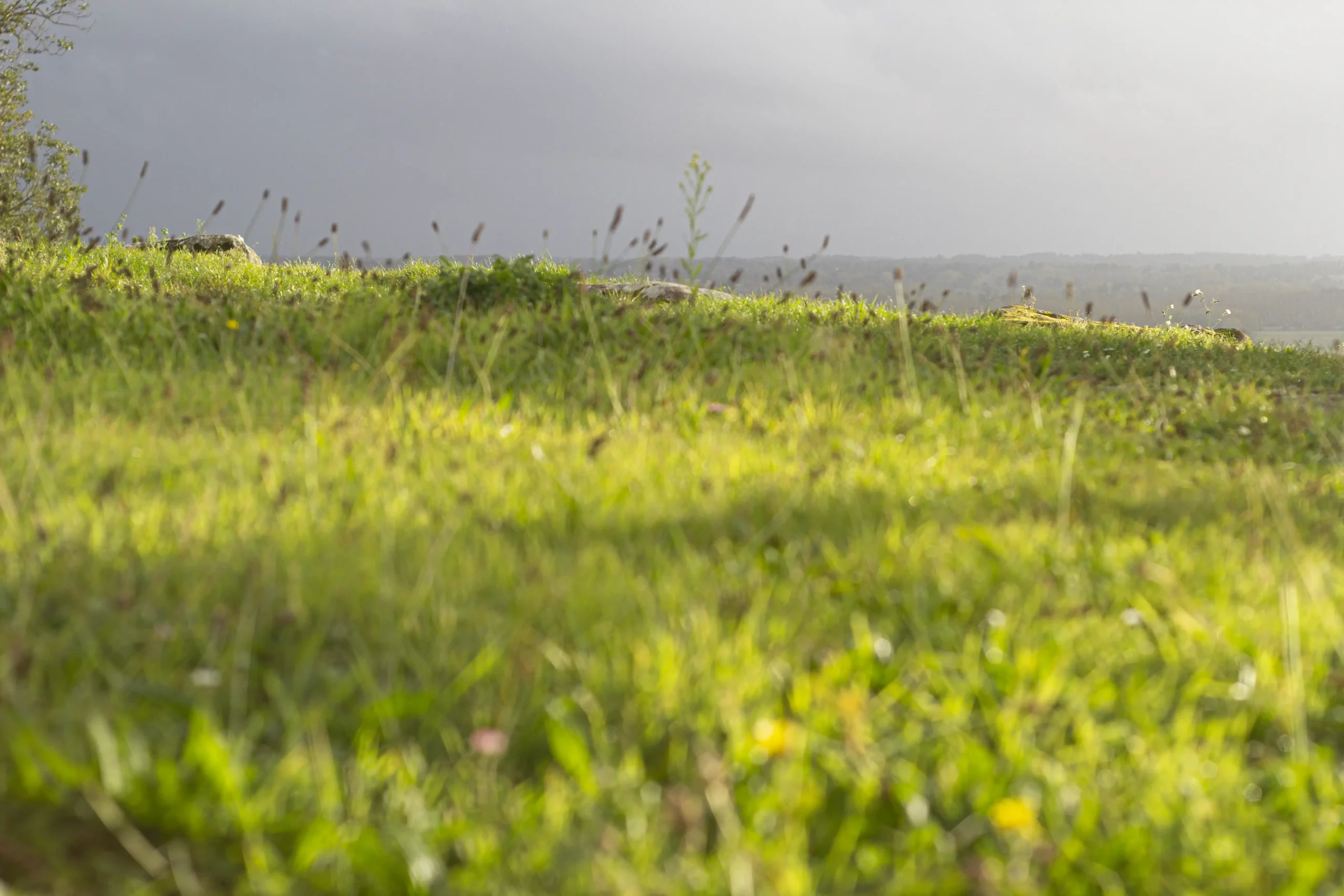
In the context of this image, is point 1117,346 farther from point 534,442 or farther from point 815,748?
point 815,748

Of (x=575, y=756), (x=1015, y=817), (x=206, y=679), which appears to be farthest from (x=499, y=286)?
(x=1015, y=817)

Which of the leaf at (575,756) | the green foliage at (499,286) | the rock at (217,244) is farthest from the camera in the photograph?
the rock at (217,244)

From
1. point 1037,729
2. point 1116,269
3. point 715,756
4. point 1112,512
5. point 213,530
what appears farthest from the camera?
point 1116,269

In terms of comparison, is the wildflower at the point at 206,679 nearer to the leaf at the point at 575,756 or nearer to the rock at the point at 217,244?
the leaf at the point at 575,756

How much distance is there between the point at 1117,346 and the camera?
9625 millimetres

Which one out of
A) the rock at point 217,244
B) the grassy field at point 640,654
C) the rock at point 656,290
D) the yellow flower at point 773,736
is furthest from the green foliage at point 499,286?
the rock at point 217,244

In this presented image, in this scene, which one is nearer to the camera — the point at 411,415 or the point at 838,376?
the point at 411,415

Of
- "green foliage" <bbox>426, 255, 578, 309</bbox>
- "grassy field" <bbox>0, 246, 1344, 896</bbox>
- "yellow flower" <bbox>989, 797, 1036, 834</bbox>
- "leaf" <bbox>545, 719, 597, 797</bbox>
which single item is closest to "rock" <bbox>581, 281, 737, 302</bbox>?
"green foliage" <bbox>426, 255, 578, 309</bbox>

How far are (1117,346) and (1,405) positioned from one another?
29.3ft

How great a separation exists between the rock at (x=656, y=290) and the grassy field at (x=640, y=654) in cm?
577

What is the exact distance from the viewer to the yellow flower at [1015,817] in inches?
74.2

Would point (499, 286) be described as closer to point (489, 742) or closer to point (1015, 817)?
point (489, 742)

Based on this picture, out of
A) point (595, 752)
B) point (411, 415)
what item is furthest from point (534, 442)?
point (595, 752)

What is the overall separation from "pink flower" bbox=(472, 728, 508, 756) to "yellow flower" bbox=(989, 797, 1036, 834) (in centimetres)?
99
